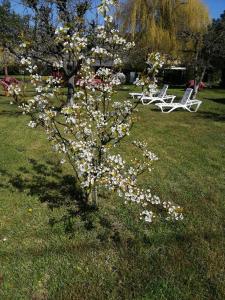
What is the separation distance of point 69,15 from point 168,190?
27.5 feet

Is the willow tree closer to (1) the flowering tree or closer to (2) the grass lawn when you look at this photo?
(2) the grass lawn

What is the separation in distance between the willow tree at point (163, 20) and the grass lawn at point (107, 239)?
23742 millimetres

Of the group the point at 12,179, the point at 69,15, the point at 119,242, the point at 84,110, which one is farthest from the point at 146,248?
the point at 69,15

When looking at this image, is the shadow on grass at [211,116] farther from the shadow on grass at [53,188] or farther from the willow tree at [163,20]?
the willow tree at [163,20]

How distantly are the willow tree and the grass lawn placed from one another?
935 inches

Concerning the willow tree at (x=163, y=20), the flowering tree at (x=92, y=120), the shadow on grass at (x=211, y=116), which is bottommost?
the shadow on grass at (x=211, y=116)

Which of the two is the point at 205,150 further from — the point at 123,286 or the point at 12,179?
the point at 123,286

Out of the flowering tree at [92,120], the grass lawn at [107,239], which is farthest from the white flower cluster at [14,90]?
the grass lawn at [107,239]

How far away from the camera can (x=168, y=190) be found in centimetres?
675

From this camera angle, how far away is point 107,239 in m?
5.07

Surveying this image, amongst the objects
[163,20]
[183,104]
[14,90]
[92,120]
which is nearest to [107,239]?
[92,120]

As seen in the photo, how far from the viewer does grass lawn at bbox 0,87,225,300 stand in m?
4.10

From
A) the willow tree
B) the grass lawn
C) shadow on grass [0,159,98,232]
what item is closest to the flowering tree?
shadow on grass [0,159,98,232]

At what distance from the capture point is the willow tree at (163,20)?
98.2ft
